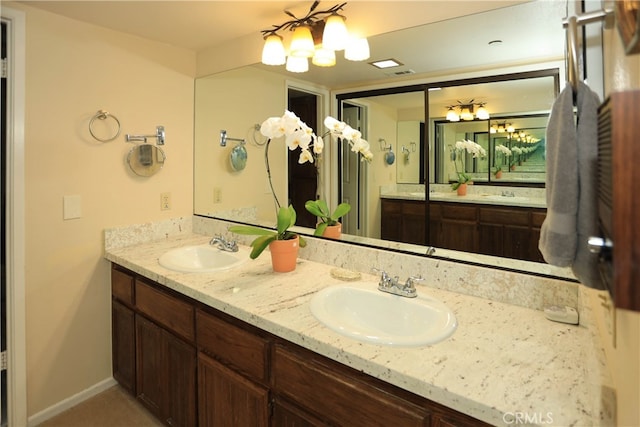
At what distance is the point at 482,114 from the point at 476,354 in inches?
37.7

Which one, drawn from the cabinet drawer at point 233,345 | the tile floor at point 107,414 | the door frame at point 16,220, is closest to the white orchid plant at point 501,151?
the cabinet drawer at point 233,345

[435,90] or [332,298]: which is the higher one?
[435,90]

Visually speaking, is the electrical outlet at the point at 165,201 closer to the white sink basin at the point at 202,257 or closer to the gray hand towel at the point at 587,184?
the white sink basin at the point at 202,257

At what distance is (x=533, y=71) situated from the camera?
1.35 meters

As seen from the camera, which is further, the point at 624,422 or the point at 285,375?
the point at 285,375

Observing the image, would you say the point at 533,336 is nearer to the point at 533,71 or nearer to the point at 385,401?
the point at 385,401

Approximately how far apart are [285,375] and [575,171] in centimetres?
99

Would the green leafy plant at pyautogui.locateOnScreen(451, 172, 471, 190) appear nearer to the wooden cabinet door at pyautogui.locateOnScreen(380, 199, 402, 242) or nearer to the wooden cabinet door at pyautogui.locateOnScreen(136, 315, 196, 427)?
the wooden cabinet door at pyautogui.locateOnScreen(380, 199, 402, 242)

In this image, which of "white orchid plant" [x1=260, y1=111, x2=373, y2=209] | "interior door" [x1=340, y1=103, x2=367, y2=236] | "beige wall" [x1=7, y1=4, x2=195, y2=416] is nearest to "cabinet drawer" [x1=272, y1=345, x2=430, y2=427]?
"interior door" [x1=340, y1=103, x2=367, y2=236]

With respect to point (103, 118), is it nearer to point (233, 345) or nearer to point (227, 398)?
point (233, 345)

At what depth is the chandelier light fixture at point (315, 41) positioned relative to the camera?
163 centimetres

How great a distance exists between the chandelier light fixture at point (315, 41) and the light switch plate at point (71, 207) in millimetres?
1291

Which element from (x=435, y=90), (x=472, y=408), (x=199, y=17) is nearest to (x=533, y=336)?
(x=472, y=408)

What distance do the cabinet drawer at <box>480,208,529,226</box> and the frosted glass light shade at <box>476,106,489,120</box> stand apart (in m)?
0.37
